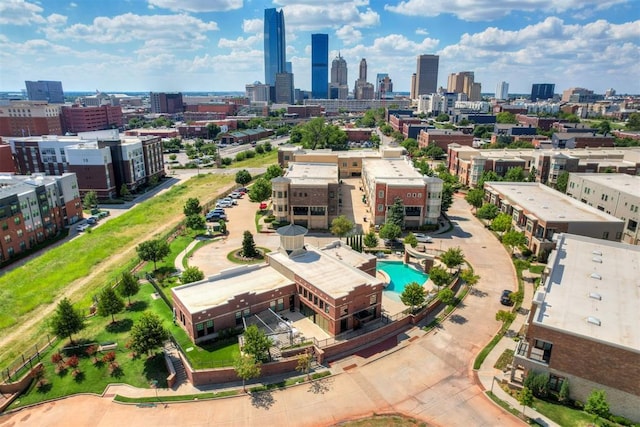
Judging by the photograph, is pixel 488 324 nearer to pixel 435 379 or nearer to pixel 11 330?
pixel 435 379

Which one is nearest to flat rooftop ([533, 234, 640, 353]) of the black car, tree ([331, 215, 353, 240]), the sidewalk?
the sidewalk

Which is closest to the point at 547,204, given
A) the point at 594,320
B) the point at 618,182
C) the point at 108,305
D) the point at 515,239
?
the point at 515,239

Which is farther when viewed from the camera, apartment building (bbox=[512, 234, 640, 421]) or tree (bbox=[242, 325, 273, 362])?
tree (bbox=[242, 325, 273, 362])

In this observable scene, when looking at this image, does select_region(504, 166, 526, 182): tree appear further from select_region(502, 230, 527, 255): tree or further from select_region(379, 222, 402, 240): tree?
select_region(379, 222, 402, 240): tree

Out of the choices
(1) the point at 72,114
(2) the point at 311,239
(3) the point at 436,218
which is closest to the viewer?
(2) the point at 311,239

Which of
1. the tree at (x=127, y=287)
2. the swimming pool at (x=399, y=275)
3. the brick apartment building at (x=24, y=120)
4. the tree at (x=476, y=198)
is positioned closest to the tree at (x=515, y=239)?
the swimming pool at (x=399, y=275)

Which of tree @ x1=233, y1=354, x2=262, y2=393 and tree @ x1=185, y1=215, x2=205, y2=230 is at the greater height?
tree @ x1=185, y1=215, x2=205, y2=230

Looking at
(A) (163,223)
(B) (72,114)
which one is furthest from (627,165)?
(B) (72,114)
